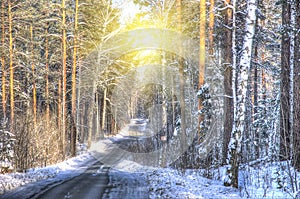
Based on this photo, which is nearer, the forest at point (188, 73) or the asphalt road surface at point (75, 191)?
the asphalt road surface at point (75, 191)

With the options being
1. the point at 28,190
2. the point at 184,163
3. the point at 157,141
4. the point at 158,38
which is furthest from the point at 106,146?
the point at 28,190

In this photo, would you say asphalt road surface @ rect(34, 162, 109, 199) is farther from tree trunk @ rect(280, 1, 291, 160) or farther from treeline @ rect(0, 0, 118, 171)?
tree trunk @ rect(280, 1, 291, 160)

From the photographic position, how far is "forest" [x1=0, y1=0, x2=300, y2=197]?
10305 mm

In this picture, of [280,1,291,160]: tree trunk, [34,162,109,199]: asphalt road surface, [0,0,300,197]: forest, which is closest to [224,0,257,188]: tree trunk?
[0,0,300,197]: forest

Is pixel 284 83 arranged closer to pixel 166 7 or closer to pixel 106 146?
pixel 166 7

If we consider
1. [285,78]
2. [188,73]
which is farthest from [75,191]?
[188,73]

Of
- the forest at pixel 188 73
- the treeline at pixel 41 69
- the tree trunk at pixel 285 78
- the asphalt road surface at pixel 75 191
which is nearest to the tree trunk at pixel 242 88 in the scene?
the forest at pixel 188 73

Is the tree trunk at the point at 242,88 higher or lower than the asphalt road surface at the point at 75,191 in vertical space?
higher

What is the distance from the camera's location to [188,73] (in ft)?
92.0

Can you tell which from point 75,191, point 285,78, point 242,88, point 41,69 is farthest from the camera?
point 41,69

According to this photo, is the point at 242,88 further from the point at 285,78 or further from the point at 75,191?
the point at 75,191

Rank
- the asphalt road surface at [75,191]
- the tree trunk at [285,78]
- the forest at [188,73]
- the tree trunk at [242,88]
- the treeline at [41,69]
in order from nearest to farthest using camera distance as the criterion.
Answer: the asphalt road surface at [75,191]
the tree trunk at [242,88]
the forest at [188,73]
the tree trunk at [285,78]
the treeline at [41,69]

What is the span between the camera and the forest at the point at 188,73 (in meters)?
10.3

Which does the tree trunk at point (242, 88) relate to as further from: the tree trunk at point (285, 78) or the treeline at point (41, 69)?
the treeline at point (41, 69)
